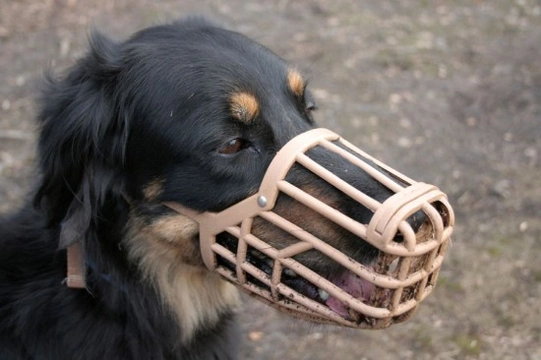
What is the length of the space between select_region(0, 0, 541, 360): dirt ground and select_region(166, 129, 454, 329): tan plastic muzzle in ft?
4.60

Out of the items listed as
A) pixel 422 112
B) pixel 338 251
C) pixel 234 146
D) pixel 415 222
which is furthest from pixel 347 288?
pixel 422 112

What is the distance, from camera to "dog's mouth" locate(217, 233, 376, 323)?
2320mm

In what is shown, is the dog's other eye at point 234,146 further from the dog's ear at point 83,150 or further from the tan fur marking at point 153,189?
the dog's ear at point 83,150

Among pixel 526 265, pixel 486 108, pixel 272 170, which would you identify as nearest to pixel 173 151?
pixel 272 170

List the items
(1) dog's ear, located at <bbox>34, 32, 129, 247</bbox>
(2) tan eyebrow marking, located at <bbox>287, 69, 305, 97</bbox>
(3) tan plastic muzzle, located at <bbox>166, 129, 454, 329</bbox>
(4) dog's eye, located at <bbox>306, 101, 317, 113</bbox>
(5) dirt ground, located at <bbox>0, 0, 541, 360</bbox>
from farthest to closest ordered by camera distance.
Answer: (5) dirt ground, located at <bbox>0, 0, 541, 360</bbox> → (4) dog's eye, located at <bbox>306, 101, 317, 113</bbox> → (2) tan eyebrow marking, located at <bbox>287, 69, 305, 97</bbox> → (1) dog's ear, located at <bbox>34, 32, 129, 247</bbox> → (3) tan plastic muzzle, located at <bbox>166, 129, 454, 329</bbox>

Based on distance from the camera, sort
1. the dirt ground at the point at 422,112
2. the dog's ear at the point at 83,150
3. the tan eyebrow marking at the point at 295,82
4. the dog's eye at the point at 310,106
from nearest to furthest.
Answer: the dog's ear at the point at 83,150 < the tan eyebrow marking at the point at 295,82 < the dog's eye at the point at 310,106 < the dirt ground at the point at 422,112

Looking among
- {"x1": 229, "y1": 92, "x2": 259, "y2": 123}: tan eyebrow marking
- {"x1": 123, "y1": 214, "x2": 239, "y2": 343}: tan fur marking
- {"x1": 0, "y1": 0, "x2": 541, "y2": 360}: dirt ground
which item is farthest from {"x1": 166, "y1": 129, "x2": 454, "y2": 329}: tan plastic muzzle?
{"x1": 0, "y1": 0, "x2": 541, "y2": 360}: dirt ground

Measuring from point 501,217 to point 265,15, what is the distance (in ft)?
11.2

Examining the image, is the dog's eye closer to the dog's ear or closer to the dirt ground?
the dog's ear

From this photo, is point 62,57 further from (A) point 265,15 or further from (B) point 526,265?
(B) point 526,265

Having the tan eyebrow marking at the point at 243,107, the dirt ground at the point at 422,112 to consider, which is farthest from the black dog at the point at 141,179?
the dirt ground at the point at 422,112

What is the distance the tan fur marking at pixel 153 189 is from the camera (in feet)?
8.06

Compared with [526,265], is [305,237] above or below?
above

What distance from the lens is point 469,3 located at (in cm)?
725
